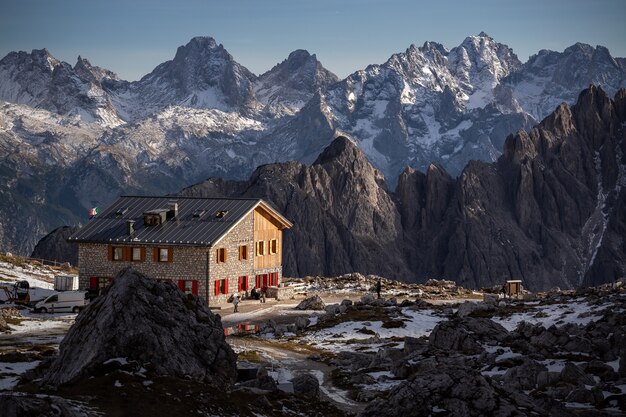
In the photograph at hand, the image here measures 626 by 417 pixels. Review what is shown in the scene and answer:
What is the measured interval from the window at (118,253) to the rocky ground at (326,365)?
13.4 m

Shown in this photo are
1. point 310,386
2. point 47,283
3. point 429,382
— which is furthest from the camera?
point 47,283

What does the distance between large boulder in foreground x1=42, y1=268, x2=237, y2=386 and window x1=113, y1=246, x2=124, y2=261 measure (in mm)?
53870

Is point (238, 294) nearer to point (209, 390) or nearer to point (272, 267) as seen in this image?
point (272, 267)

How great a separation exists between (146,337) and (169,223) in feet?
197

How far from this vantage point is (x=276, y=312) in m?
95.2

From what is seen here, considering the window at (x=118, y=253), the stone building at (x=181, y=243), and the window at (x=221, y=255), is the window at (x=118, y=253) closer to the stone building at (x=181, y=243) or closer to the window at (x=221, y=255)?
the stone building at (x=181, y=243)

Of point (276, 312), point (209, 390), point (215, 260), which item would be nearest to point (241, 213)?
point (215, 260)

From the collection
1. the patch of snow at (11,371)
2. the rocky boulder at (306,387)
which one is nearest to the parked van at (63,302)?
the patch of snow at (11,371)

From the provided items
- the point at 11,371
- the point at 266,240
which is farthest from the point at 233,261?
the point at 11,371

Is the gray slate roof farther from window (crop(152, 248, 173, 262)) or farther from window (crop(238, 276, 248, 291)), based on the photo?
window (crop(238, 276, 248, 291))

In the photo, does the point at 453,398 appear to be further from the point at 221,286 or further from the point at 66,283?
the point at 66,283

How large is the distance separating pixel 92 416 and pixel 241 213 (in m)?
69.5

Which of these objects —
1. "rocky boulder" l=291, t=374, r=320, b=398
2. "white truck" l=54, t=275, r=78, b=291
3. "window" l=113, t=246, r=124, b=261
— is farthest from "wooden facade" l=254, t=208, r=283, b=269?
"rocky boulder" l=291, t=374, r=320, b=398

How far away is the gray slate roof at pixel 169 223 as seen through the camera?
327ft
